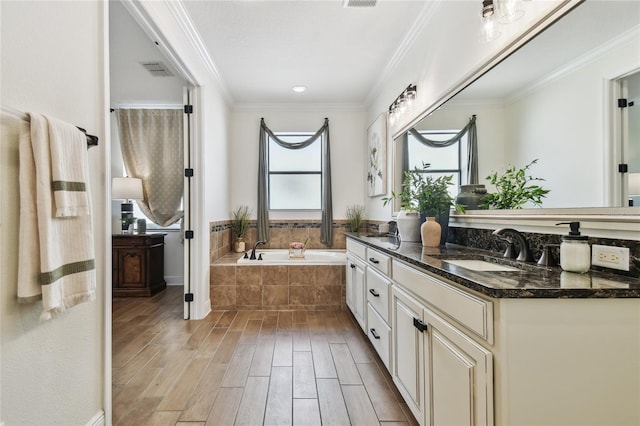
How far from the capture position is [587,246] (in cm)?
110

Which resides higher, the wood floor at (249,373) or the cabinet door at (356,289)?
the cabinet door at (356,289)

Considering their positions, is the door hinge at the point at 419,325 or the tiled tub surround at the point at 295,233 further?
the tiled tub surround at the point at 295,233

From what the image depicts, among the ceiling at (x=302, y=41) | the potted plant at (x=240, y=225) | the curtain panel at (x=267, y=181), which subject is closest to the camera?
the ceiling at (x=302, y=41)

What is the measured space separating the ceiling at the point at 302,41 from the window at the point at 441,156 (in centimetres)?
97

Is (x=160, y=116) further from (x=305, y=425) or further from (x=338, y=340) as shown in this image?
(x=305, y=425)

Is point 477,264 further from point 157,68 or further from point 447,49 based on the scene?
point 157,68

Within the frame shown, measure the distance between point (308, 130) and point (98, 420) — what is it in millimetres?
3931

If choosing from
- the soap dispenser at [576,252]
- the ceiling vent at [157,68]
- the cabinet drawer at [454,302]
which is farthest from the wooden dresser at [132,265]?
the soap dispenser at [576,252]

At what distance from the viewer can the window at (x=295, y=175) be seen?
460 cm

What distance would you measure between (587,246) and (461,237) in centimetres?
106

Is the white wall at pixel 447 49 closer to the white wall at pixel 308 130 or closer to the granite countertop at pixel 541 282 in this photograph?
the granite countertop at pixel 541 282

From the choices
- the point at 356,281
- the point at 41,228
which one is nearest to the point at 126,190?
the point at 356,281

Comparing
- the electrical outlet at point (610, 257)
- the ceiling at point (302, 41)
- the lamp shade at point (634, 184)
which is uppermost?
the ceiling at point (302, 41)

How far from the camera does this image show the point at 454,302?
1136 mm
